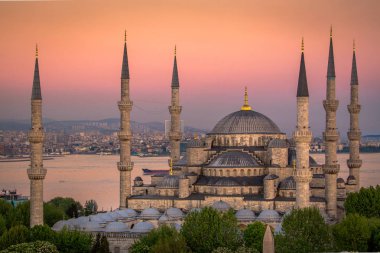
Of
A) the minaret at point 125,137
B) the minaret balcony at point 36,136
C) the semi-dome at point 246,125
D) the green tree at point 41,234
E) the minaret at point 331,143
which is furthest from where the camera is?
the semi-dome at point 246,125

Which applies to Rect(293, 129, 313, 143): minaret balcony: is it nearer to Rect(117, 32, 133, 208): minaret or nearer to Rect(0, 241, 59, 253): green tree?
Rect(117, 32, 133, 208): minaret

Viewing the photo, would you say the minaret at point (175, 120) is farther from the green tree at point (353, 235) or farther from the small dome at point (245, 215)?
the green tree at point (353, 235)

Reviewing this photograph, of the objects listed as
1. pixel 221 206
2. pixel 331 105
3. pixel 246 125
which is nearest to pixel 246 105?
pixel 246 125

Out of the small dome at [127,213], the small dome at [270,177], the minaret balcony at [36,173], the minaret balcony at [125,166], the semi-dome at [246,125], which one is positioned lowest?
the small dome at [127,213]

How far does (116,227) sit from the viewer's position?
20.0 metres

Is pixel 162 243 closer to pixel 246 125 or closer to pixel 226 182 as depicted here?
pixel 226 182

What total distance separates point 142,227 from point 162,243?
3800mm

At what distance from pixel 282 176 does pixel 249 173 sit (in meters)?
0.89

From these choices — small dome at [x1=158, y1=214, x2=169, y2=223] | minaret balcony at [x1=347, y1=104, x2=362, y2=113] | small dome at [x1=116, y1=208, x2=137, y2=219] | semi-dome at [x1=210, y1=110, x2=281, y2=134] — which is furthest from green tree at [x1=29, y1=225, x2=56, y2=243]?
minaret balcony at [x1=347, y1=104, x2=362, y2=113]

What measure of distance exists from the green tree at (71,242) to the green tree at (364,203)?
6455 mm

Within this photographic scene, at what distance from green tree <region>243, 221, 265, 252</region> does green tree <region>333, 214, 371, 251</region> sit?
1.66 metres

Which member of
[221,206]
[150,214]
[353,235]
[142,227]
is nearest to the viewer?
[353,235]

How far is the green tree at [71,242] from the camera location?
17.6m

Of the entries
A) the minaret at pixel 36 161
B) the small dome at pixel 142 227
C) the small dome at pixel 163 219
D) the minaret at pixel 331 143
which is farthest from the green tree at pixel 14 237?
the minaret at pixel 331 143
